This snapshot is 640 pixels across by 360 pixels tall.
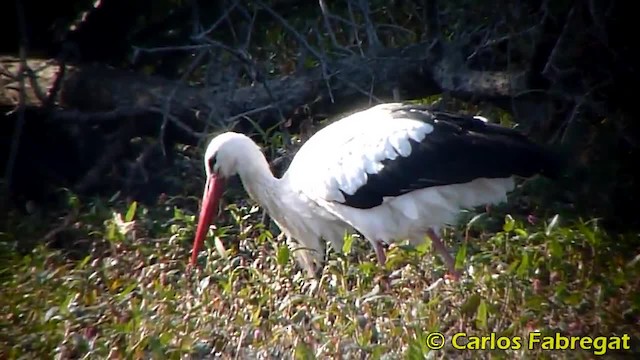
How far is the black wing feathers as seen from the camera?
525 cm

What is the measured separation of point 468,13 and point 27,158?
259 cm

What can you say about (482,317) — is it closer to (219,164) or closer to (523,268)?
(523,268)

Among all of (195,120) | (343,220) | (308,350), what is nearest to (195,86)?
(195,120)

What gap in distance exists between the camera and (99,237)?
604 cm

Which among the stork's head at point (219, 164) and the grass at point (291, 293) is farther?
the stork's head at point (219, 164)

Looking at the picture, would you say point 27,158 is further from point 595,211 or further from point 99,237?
point 595,211

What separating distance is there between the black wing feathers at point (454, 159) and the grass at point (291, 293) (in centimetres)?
26

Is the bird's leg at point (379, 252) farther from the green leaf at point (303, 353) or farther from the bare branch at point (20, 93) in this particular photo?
the bare branch at point (20, 93)

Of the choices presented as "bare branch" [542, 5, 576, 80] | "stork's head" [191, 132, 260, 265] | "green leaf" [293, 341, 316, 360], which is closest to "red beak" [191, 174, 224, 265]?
"stork's head" [191, 132, 260, 265]

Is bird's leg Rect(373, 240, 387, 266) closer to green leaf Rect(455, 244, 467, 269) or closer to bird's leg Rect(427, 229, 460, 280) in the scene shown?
bird's leg Rect(427, 229, 460, 280)

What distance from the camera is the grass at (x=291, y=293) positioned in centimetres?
457

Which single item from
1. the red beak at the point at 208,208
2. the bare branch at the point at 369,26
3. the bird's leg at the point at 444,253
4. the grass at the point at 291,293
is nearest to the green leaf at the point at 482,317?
the grass at the point at 291,293

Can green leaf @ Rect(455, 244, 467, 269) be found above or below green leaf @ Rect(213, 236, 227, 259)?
above

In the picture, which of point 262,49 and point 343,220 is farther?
point 262,49
